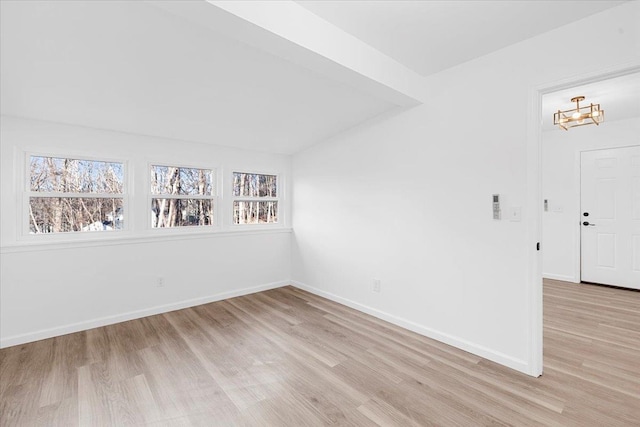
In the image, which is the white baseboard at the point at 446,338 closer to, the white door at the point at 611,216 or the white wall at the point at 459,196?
the white wall at the point at 459,196

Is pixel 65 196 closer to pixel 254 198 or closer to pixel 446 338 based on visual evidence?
pixel 254 198

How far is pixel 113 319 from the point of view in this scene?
3209 mm

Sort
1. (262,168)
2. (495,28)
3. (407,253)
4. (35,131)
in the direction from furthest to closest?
(262,168) → (407,253) → (35,131) → (495,28)

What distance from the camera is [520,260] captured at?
2.27 meters

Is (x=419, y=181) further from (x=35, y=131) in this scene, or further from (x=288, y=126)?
(x=35, y=131)

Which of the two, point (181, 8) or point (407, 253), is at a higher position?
point (181, 8)

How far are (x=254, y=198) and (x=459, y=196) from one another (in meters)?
2.96

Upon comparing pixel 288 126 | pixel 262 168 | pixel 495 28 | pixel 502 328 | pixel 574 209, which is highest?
pixel 495 28

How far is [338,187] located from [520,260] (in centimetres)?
222

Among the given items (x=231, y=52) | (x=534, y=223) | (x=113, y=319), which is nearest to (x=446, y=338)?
(x=534, y=223)

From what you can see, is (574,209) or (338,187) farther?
(574,209)

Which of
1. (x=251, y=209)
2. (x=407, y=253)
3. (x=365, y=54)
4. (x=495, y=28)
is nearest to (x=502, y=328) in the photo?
(x=407, y=253)

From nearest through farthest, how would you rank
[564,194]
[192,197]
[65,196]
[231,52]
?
[231,52], [65,196], [192,197], [564,194]

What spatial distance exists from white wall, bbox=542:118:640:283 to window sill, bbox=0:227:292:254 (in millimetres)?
4763
